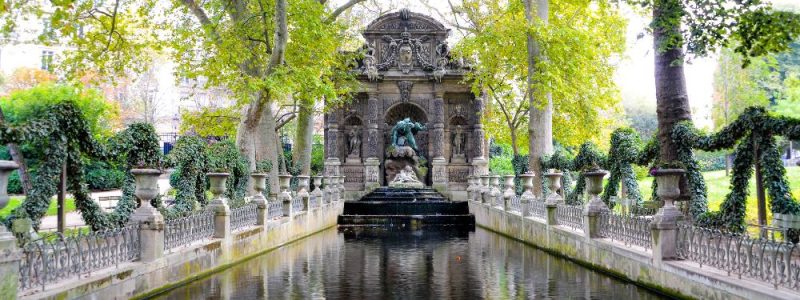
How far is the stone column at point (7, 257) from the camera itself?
6.58 metres

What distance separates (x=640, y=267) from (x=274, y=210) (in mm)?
9415

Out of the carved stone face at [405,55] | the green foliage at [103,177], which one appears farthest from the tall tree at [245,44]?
the green foliage at [103,177]

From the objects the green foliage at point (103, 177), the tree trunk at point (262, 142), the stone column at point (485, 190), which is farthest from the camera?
the green foliage at point (103, 177)

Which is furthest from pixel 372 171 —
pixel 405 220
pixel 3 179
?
pixel 3 179

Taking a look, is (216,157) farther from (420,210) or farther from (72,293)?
(420,210)

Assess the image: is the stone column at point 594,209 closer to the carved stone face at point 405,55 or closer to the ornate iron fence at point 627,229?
the ornate iron fence at point 627,229

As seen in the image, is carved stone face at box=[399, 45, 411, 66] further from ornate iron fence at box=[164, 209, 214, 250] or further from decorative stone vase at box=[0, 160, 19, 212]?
decorative stone vase at box=[0, 160, 19, 212]

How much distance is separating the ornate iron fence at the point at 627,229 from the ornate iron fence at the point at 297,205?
30.1 ft

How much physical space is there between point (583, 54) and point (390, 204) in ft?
28.3

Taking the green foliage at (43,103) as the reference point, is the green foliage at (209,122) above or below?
below

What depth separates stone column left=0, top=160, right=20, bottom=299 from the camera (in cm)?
658

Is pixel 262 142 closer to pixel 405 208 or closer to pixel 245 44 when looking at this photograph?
pixel 245 44

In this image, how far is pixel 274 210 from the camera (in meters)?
17.1

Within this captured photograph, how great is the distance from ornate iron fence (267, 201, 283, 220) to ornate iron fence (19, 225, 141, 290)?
23.1 ft
